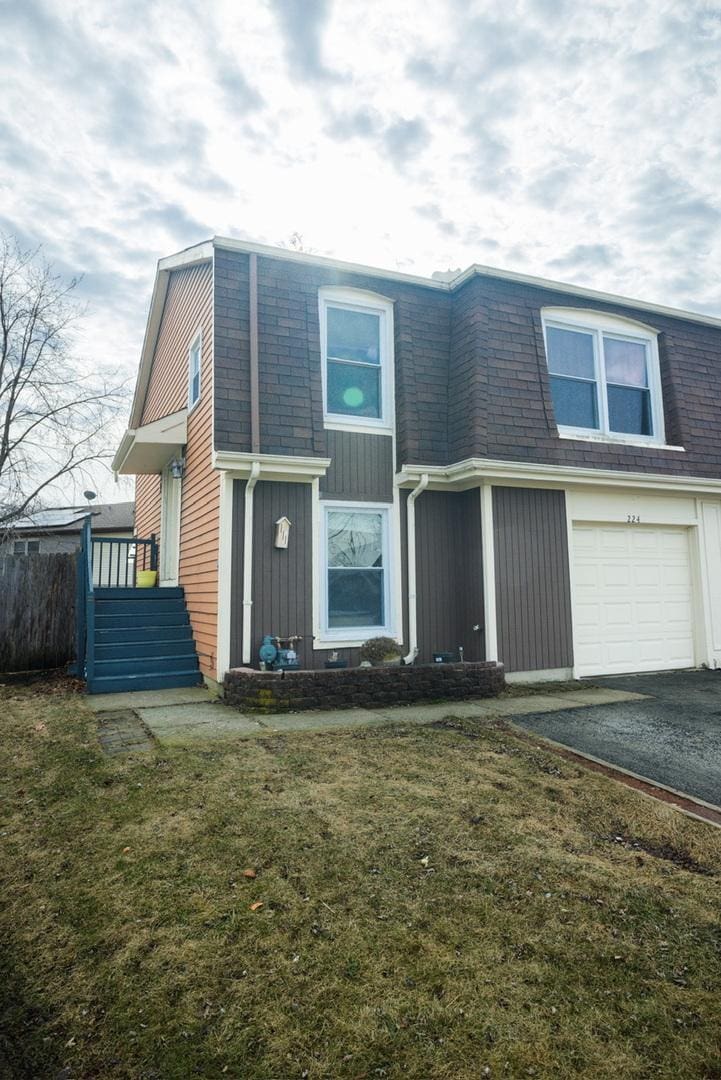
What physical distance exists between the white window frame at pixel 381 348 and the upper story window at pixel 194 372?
6.76 feet

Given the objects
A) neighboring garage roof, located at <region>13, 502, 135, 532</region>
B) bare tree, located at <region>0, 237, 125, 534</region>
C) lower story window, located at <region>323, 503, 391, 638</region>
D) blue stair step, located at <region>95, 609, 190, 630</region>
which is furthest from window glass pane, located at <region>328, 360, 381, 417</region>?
neighboring garage roof, located at <region>13, 502, 135, 532</region>

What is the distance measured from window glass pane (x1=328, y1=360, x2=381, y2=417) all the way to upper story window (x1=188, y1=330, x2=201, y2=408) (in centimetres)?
208

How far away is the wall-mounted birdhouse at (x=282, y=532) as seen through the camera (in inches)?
291

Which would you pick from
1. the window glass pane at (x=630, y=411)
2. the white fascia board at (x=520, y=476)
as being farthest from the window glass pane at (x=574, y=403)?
the white fascia board at (x=520, y=476)

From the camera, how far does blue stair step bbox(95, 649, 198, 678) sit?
7.71 m

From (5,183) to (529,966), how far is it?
13.1 metres

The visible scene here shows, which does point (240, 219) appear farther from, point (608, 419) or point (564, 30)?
point (608, 419)

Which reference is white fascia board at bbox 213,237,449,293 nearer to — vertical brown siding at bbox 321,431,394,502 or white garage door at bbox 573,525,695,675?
vertical brown siding at bbox 321,431,394,502

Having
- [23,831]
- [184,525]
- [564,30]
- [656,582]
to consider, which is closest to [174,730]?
[23,831]

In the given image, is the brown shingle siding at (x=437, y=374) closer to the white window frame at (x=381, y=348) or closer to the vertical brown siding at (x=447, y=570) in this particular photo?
the white window frame at (x=381, y=348)

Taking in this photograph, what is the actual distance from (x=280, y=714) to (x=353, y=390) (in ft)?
15.0

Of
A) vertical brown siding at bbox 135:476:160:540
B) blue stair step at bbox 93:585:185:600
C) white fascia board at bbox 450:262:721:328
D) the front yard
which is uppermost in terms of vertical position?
white fascia board at bbox 450:262:721:328

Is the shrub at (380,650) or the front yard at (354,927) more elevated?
the shrub at (380,650)

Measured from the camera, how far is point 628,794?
3.87m
